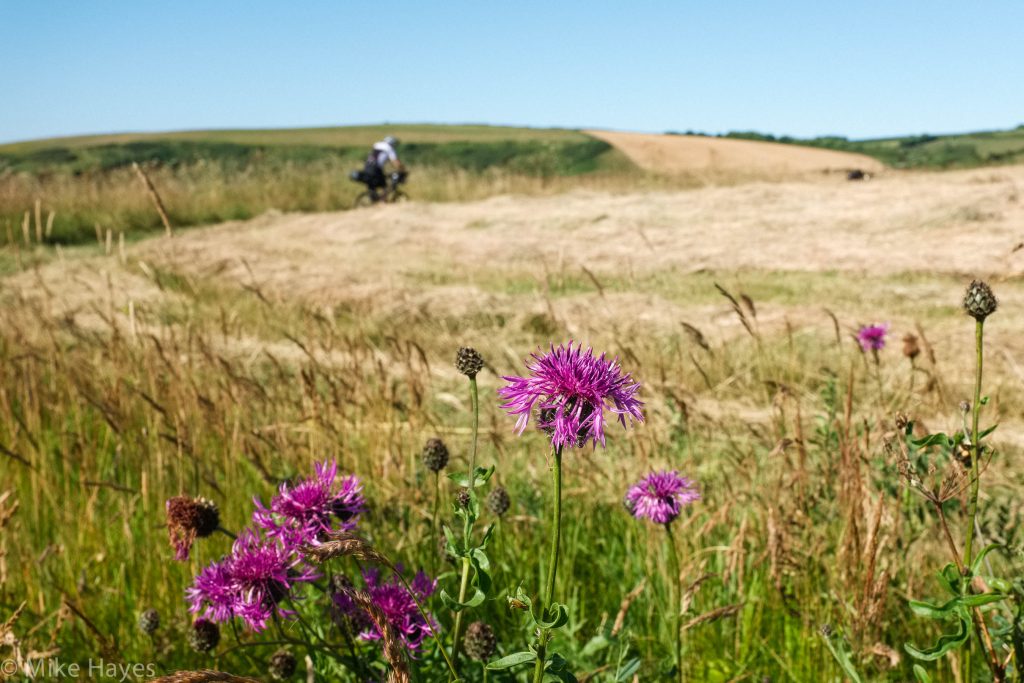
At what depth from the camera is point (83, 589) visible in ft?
7.23

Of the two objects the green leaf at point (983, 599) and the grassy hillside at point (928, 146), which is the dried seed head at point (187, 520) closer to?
the green leaf at point (983, 599)

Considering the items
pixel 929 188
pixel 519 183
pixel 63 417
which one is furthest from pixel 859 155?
pixel 63 417

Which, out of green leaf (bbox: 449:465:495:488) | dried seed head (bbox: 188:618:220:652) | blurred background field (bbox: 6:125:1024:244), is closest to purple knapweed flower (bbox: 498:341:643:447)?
green leaf (bbox: 449:465:495:488)

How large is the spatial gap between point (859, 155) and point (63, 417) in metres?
39.3

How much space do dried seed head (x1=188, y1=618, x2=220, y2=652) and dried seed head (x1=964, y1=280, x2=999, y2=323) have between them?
143cm

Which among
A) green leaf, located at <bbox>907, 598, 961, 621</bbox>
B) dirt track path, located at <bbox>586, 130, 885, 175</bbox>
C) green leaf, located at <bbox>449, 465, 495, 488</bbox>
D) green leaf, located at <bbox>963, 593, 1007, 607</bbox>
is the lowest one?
green leaf, located at <bbox>907, 598, 961, 621</bbox>

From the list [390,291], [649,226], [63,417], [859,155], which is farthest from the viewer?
[859,155]

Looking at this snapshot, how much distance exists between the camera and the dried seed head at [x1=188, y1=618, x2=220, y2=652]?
1.58 m

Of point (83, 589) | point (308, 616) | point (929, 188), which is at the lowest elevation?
point (83, 589)

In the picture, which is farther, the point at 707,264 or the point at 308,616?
the point at 707,264

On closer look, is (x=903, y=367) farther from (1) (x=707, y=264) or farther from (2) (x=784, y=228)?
(2) (x=784, y=228)

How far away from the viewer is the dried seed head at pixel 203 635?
5.17 ft


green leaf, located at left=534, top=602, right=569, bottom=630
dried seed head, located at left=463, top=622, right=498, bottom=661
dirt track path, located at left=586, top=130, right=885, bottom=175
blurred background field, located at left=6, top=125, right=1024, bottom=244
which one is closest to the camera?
green leaf, located at left=534, top=602, right=569, bottom=630

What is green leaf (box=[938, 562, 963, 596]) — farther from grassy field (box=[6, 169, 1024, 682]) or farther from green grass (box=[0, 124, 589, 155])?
green grass (box=[0, 124, 589, 155])
